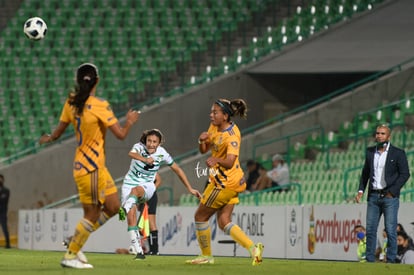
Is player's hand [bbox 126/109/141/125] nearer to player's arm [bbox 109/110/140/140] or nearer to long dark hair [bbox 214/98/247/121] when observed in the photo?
player's arm [bbox 109/110/140/140]

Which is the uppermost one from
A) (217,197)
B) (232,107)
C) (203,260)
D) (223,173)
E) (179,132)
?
(179,132)

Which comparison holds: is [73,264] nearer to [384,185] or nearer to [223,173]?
[223,173]

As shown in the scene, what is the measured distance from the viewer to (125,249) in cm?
2592

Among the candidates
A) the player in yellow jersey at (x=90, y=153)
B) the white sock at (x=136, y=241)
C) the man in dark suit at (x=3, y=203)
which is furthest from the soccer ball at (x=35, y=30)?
the man in dark suit at (x=3, y=203)

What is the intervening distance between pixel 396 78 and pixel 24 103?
435 inches

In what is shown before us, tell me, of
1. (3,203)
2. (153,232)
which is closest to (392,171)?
(153,232)

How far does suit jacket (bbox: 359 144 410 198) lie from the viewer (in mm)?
17359

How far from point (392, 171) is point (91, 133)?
5.92m

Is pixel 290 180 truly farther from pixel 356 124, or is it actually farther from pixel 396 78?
pixel 396 78

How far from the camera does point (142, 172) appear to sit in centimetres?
1911

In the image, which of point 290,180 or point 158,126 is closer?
point 290,180

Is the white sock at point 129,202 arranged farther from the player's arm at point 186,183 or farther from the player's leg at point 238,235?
the player's leg at point 238,235

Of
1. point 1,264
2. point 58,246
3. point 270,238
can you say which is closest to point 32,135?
point 58,246

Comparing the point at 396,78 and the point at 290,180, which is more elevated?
the point at 396,78
